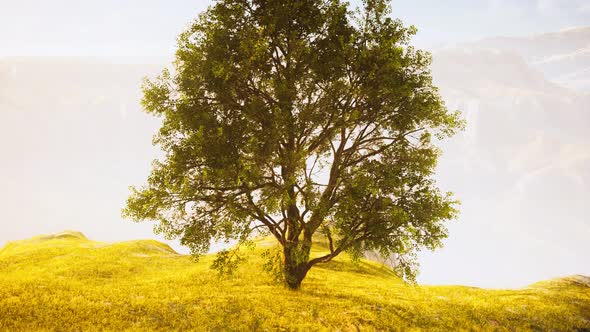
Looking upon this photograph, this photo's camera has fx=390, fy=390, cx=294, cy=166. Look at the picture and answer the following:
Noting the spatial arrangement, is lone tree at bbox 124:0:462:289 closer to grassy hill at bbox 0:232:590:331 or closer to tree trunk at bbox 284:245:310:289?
tree trunk at bbox 284:245:310:289

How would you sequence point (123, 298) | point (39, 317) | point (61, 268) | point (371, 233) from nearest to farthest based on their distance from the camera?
1. point (39, 317)
2. point (123, 298)
3. point (371, 233)
4. point (61, 268)

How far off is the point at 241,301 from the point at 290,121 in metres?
11.9

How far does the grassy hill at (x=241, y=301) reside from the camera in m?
20.6

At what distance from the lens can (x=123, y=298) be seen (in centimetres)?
2395

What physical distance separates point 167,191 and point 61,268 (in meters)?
20.9

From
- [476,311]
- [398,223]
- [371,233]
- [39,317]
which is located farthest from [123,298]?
[476,311]

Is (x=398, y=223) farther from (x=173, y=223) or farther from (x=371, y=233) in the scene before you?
(x=173, y=223)

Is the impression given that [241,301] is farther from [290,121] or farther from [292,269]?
[290,121]

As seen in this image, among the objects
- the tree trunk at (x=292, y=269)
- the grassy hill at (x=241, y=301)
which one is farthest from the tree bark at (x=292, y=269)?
the grassy hill at (x=241, y=301)

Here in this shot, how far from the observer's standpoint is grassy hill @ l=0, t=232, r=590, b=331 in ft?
67.6

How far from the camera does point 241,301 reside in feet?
81.9

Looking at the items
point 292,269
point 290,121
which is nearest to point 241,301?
point 292,269

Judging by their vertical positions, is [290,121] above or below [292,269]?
above

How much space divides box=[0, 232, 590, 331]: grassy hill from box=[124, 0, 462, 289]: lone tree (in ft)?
11.5
